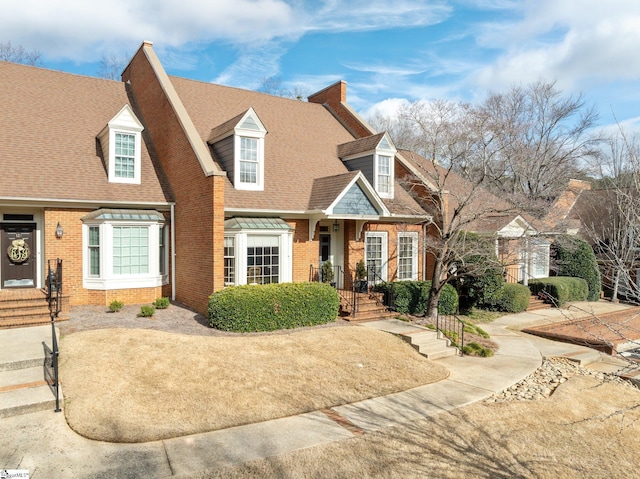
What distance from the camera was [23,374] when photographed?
27.8ft

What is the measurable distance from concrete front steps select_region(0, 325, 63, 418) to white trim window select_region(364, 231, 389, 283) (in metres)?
11.7

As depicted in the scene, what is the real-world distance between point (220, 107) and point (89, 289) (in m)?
9.50

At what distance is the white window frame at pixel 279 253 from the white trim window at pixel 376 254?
3.81 metres

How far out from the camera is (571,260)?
979 inches

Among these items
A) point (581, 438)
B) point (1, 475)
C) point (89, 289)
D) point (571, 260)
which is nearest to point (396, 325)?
point (581, 438)

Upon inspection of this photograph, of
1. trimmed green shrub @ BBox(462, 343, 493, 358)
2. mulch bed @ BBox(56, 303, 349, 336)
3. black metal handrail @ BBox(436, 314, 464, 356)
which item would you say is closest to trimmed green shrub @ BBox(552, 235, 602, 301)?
black metal handrail @ BBox(436, 314, 464, 356)

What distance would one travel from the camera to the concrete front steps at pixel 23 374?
7320 mm

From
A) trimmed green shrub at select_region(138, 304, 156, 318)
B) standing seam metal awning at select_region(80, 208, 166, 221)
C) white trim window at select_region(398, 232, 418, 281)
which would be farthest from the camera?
white trim window at select_region(398, 232, 418, 281)

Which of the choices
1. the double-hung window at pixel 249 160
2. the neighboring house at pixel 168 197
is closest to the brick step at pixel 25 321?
the neighboring house at pixel 168 197

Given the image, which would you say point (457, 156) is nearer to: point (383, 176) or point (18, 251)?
point (383, 176)

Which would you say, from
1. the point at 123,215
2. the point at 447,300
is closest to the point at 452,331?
the point at 447,300

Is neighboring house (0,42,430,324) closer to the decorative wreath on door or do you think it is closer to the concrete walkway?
the decorative wreath on door

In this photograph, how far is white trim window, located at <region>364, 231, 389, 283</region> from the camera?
61.1ft

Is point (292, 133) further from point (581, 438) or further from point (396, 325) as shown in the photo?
point (581, 438)
